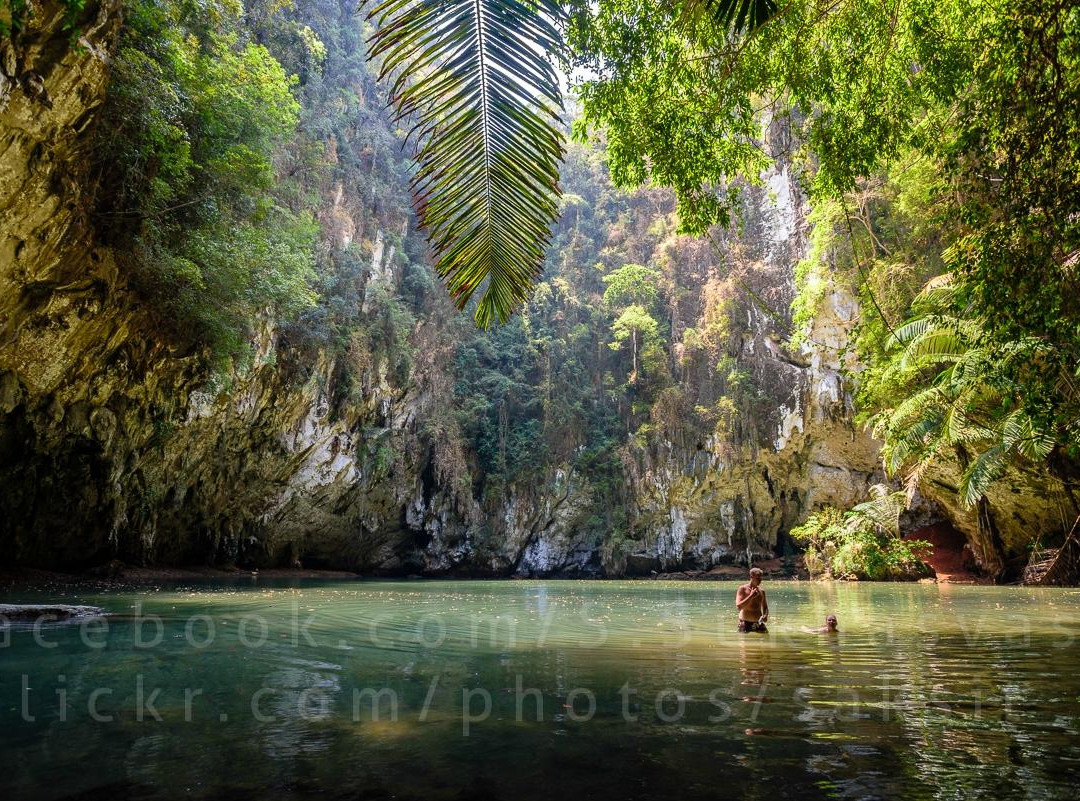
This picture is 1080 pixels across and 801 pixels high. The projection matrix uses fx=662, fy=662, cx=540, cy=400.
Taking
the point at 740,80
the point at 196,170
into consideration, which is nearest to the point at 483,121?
the point at 740,80

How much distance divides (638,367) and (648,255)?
639 centimetres

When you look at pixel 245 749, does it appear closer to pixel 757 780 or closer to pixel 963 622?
pixel 757 780

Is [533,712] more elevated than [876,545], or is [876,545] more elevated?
[533,712]

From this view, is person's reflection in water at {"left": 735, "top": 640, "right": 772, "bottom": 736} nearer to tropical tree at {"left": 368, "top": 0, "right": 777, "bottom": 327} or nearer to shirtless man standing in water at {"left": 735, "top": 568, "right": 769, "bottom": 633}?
shirtless man standing in water at {"left": 735, "top": 568, "right": 769, "bottom": 633}

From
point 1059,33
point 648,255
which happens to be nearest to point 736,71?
point 1059,33

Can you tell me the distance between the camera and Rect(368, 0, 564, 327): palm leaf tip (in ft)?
7.73

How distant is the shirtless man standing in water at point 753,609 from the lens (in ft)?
25.5

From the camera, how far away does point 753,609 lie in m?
7.87

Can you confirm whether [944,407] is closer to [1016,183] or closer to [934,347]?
[934,347]

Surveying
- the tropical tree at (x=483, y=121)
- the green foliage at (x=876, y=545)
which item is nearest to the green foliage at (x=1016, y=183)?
the tropical tree at (x=483, y=121)

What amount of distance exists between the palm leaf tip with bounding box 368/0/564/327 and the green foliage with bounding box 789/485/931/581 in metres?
18.8

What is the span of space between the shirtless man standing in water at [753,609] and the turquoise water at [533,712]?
0.23 metres

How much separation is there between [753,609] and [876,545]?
1378 centimetres

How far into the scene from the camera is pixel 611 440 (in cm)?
2812
